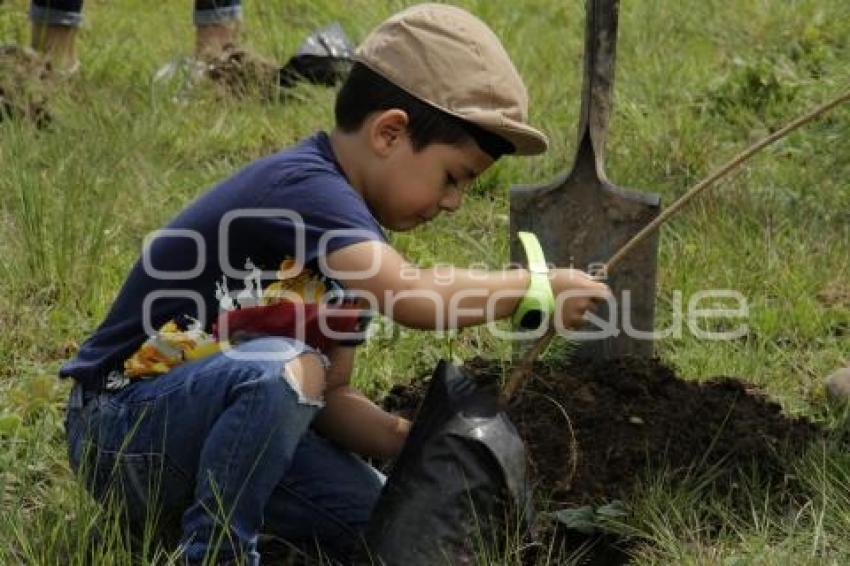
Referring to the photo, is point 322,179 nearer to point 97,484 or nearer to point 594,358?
point 97,484

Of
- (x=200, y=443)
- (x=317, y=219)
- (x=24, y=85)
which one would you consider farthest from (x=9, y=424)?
(x=24, y=85)

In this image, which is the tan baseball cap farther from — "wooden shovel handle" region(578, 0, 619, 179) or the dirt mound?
"wooden shovel handle" region(578, 0, 619, 179)

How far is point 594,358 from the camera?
3068mm

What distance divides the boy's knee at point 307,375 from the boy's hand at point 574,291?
0.40 metres

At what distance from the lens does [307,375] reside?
7.27 feet

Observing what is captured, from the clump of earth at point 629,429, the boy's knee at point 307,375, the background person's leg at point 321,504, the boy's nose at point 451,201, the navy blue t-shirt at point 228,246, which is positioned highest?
the boy's nose at point 451,201

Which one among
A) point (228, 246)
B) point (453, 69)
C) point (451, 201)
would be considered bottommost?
point (228, 246)

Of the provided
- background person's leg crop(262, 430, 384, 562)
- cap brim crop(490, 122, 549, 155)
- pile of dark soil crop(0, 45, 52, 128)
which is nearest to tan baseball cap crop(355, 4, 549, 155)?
cap brim crop(490, 122, 549, 155)

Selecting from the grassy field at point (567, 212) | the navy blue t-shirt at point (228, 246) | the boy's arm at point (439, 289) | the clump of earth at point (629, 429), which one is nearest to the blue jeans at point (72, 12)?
the grassy field at point (567, 212)

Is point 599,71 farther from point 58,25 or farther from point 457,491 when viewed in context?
point 58,25

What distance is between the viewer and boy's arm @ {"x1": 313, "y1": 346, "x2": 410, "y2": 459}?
2.50 meters

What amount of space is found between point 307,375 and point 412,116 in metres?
0.45

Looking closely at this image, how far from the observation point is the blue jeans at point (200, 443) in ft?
7.13

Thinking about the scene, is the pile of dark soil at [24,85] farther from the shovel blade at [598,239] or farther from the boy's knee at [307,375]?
the boy's knee at [307,375]
